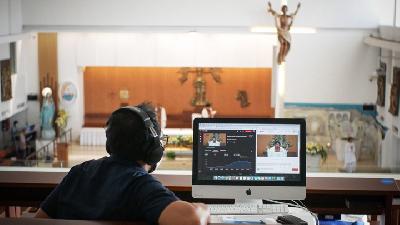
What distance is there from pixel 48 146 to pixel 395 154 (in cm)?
631

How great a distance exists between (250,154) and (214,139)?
0.69 feet

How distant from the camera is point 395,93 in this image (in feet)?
36.3

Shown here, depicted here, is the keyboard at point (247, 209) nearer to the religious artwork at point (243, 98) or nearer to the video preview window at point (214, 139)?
the video preview window at point (214, 139)

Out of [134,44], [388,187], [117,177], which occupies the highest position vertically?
[134,44]

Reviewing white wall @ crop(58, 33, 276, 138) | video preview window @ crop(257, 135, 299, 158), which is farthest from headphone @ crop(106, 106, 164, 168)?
white wall @ crop(58, 33, 276, 138)

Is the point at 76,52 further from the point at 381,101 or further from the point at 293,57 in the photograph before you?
the point at 381,101

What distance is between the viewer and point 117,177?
2.46 m

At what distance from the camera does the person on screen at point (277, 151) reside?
3607 millimetres

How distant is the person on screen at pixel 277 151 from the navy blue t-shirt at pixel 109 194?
1.21 metres

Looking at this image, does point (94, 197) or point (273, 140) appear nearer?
point (94, 197)

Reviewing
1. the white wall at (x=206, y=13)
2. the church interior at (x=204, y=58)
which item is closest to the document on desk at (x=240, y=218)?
the church interior at (x=204, y=58)

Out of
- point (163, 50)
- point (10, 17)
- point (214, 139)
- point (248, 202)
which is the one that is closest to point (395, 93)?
point (163, 50)

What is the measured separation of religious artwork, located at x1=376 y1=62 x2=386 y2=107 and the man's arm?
10.3 meters

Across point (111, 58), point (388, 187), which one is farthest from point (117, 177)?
point (111, 58)
